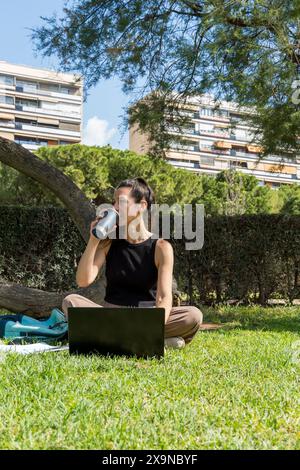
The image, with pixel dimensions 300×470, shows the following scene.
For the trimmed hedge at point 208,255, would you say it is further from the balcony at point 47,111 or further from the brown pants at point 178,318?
the balcony at point 47,111

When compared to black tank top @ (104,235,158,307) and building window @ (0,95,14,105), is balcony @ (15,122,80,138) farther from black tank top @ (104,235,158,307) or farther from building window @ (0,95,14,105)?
black tank top @ (104,235,158,307)

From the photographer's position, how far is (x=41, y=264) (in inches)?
423

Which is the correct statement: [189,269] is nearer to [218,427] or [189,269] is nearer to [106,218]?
[106,218]

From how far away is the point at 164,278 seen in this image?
4.02 m

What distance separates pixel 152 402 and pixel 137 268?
171cm

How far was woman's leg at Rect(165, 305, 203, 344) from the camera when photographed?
4383mm

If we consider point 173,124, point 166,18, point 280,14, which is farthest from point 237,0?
point 173,124

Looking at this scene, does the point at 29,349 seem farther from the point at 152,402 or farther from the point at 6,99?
the point at 6,99

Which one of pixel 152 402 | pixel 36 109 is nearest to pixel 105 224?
pixel 152 402

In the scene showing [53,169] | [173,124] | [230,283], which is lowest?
[230,283]

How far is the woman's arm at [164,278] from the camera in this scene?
3.96m

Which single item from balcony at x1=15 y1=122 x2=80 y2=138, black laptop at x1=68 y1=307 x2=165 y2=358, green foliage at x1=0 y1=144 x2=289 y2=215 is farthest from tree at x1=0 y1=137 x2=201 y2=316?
balcony at x1=15 y1=122 x2=80 y2=138

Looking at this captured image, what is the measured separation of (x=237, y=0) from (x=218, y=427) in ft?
18.5

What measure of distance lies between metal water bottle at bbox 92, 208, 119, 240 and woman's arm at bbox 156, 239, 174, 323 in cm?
72
